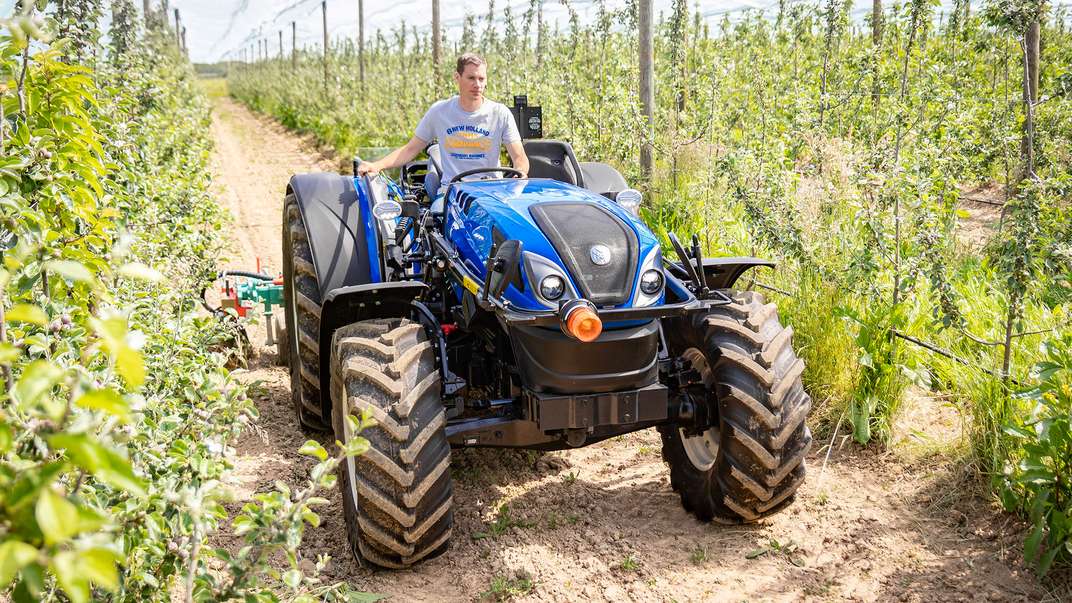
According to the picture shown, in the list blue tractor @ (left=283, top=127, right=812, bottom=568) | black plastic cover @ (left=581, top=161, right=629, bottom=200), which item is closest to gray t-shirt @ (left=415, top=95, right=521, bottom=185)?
black plastic cover @ (left=581, top=161, right=629, bottom=200)

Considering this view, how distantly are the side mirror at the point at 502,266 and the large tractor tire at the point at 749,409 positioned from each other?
874 mm

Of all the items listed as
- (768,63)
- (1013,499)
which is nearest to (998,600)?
(1013,499)

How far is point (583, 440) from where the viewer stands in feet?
11.3

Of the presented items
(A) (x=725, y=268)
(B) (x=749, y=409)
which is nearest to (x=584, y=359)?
(B) (x=749, y=409)

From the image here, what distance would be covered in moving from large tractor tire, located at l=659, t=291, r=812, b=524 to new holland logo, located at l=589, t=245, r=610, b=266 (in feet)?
1.90

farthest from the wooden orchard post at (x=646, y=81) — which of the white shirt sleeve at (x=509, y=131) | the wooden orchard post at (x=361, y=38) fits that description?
the wooden orchard post at (x=361, y=38)

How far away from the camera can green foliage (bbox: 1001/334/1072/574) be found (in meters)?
3.04

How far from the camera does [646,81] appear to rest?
7.30 m

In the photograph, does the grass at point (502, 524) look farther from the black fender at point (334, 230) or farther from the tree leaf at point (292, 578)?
the tree leaf at point (292, 578)

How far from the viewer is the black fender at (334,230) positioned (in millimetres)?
4332

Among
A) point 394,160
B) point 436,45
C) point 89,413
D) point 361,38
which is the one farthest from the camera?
point 361,38

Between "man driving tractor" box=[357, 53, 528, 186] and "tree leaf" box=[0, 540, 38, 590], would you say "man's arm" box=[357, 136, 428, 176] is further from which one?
"tree leaf" box=[0, 540, 38, 590]

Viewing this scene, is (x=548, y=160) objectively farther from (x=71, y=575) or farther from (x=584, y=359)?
(x=71, y=575)

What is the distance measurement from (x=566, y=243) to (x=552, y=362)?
46cm
